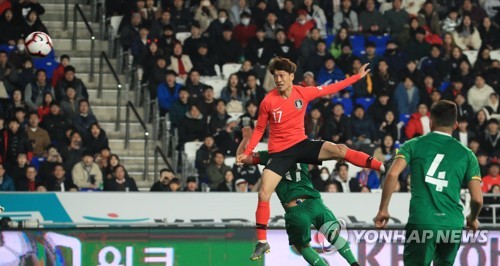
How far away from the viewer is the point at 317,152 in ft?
47.4

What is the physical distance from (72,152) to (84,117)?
46.4 inches

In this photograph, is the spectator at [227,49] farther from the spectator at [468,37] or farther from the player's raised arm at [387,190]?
the player's raised arm at [387,190]

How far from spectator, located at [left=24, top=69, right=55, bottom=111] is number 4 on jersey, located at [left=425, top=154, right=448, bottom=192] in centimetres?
1287

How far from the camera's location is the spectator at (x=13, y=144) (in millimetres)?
21453

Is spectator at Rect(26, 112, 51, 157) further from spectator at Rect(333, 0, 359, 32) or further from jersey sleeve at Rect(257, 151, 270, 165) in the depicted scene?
jersey sleeve at Rect(257, 151, 270, 165)

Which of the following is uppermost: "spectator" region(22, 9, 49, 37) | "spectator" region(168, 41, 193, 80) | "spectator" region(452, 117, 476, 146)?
"spectator" region(22, 9, 49, 37)

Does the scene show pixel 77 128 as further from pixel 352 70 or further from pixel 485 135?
pixel 485 135

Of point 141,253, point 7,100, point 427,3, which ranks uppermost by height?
point 427,3

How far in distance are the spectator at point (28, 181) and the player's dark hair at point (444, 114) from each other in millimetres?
10904

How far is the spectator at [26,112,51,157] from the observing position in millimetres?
21906

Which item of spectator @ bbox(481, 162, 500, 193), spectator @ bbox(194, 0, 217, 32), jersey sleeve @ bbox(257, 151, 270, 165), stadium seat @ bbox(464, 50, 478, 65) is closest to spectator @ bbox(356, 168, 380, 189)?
spectator @ bbox(481, 162, 500, 193)

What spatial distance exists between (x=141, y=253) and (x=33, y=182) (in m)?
4.66

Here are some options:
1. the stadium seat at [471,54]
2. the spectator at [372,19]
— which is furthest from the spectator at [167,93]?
the stadium seat at [471,54]

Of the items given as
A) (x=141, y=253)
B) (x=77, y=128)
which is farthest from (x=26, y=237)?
(x=77, y=128)
